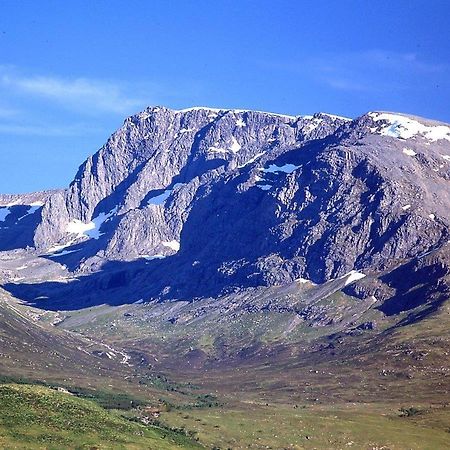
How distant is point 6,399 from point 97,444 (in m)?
31.9

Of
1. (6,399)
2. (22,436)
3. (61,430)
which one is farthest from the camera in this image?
(6,399)

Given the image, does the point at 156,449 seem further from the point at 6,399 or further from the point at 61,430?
the point at 6,399

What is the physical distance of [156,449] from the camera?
19288 cm

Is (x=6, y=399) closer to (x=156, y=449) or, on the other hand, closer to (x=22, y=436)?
(x=22, y=436)

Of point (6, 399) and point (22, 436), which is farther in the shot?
point (6, 399)

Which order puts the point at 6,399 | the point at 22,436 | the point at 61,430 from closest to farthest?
the point at 22,436 → the point at 61,430 → the point at 6,399

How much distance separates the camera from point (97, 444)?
17912 cm

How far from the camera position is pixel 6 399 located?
197m

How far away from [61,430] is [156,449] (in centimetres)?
2462

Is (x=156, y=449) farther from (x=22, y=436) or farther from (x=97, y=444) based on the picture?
(x=22, y=436)

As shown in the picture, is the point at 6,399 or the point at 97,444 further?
the point at 6,399

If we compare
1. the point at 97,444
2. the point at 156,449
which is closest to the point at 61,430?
the point at 97,444

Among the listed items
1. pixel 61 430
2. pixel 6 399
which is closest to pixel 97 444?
pixel 61 430

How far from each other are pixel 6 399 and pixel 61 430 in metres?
21.9
